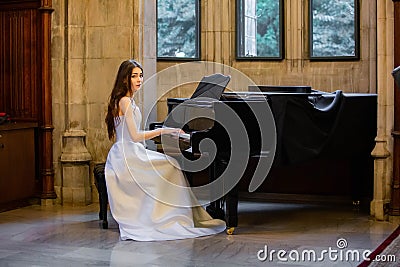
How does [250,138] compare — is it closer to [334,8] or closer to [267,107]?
[267,107]

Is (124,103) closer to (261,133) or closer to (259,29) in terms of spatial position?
(261,133)

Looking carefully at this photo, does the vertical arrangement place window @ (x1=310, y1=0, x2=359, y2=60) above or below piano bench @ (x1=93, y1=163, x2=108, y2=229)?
above

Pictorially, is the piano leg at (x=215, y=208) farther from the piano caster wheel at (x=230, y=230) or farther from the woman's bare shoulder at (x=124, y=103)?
the woman's bare shoulder at (x=124, y=103)

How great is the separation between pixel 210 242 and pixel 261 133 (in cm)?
→ 105

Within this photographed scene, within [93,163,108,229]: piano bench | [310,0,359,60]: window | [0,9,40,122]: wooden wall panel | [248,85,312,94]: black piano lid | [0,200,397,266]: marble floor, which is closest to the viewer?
[0,200,397,266]: marble floor

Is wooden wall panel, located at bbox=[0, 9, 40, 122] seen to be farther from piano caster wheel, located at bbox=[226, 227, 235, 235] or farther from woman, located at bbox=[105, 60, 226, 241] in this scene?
piano caster wheel, located at bbox=[226, 227, 235, 235]

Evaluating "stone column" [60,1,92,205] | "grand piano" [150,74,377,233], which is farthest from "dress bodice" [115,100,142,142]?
"stone column" [60,1,92,205]

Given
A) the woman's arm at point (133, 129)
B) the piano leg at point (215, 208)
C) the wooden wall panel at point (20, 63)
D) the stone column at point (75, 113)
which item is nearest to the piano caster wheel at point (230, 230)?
the piano leg at point (215, 208)

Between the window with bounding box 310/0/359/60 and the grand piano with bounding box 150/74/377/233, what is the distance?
1.70m

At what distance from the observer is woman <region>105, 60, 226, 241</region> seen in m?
6.43

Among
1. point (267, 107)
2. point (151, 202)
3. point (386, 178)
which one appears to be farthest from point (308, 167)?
point (151, 202)

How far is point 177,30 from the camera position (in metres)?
9.97

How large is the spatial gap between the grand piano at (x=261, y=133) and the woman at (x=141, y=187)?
265mm

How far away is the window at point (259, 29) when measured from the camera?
32.0 feet
